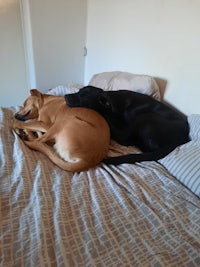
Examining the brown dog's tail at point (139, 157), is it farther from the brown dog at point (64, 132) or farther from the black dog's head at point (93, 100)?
the black dog's head at point (93, 100)

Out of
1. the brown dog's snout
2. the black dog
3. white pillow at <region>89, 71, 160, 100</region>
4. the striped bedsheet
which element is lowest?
the striped bedsheet

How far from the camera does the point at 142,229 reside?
0.85 metres

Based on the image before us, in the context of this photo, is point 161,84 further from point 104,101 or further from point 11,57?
point 11,57

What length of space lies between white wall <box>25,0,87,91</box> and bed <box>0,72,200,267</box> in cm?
138

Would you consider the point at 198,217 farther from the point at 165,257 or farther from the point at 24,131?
the point at 24,131

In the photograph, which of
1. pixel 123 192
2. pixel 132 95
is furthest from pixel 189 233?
pixel 132 95

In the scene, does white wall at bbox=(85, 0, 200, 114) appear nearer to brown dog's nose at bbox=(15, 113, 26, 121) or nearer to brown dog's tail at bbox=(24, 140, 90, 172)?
brown dog's tail at bbox=(24, 140, 90, 172)

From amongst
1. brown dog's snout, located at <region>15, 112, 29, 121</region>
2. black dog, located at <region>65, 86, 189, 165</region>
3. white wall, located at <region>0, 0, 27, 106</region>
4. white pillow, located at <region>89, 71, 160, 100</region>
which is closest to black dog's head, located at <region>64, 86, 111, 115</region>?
black dog, located at <region>65, 86, 189, 165</region>

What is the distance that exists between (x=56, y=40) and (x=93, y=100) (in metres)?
1.24

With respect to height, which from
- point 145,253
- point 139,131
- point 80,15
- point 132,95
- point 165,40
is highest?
point 80,15

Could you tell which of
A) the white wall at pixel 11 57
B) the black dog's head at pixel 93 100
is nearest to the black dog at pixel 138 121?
the black dog's head at pixel 93 100

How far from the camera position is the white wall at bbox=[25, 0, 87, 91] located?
2.19 m

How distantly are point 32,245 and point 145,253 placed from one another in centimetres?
40

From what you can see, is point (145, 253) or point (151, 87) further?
point (151, 87)
